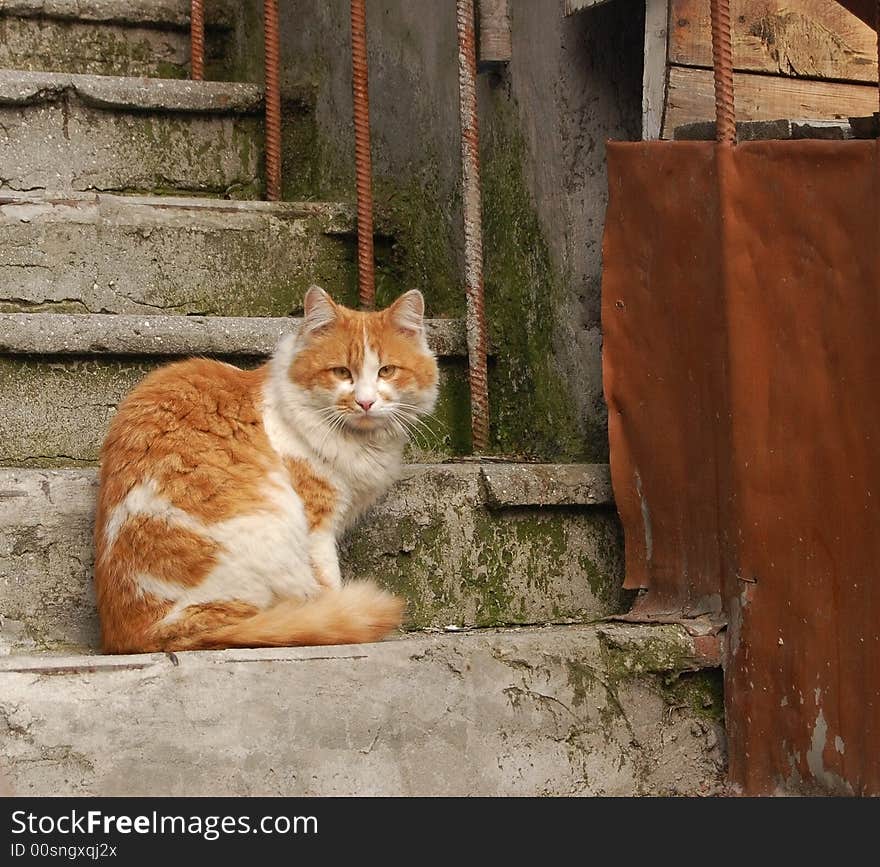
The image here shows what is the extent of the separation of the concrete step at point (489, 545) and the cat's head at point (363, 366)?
20cm

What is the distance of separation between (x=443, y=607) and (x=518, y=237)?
1.12 meters

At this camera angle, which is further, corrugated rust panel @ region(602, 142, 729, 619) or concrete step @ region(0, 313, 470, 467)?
concrete step @ region(0, 313, 470, 467)

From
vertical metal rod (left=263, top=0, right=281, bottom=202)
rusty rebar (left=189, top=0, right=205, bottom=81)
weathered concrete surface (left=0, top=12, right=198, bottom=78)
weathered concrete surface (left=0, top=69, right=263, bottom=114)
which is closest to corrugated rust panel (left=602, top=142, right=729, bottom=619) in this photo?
vertical metal rod (left=263, top=0, right=281, bottom=202)

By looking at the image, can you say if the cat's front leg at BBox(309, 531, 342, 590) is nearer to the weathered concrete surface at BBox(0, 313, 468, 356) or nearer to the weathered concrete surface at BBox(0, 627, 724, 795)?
the weathered concrete surface at BBox(0, 627, 724, 795)

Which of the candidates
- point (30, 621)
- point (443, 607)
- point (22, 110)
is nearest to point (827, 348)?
point (443, 607)

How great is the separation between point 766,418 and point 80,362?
1.73 m

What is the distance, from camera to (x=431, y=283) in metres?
4.27

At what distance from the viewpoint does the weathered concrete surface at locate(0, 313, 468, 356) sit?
3381mm

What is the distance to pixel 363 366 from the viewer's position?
3.23m

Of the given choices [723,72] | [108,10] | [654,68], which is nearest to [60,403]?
[654,68]

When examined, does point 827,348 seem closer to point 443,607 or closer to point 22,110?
point 443,607

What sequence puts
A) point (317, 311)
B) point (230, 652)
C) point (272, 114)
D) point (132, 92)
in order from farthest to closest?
point (272, 114)
point (132, 92)
point (317, 311)
point (230, 652)

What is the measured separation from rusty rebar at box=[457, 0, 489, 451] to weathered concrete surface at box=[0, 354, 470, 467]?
84cm

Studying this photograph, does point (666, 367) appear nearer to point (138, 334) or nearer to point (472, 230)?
point (472, 230)
